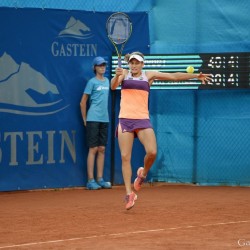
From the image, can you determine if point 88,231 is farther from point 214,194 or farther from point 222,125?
point 222,125

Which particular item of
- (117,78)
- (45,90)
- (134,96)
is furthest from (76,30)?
(117,78)

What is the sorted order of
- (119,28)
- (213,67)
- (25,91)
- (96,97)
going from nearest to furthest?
1. (119,28)
2. (25,91)
3. (96,97)
4. (213,67)

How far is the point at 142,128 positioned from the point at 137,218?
1114 millimetres

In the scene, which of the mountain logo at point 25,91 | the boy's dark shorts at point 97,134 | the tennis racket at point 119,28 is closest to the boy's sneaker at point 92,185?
the boy's dark shorts at point 97,134

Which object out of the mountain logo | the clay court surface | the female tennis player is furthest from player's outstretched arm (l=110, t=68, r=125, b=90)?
the mountain logo

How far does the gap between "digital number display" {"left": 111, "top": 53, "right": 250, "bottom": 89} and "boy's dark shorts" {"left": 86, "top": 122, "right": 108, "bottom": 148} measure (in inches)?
38.2

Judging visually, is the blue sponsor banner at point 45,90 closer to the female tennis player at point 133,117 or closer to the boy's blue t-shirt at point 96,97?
the boy's blue t-shirt at point 96,97

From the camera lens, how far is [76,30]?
12492mm

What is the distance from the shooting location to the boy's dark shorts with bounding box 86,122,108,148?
484 inches

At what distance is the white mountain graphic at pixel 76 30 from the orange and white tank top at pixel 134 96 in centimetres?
280

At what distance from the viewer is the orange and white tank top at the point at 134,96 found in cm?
977

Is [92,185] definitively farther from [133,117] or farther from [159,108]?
[133,117]

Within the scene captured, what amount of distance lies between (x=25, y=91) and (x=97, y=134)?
1.24 meters

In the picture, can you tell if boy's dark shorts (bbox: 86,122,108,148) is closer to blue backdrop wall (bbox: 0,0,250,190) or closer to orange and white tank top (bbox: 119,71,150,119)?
blue backdrop wall (bbox: 0,0,250,190)
